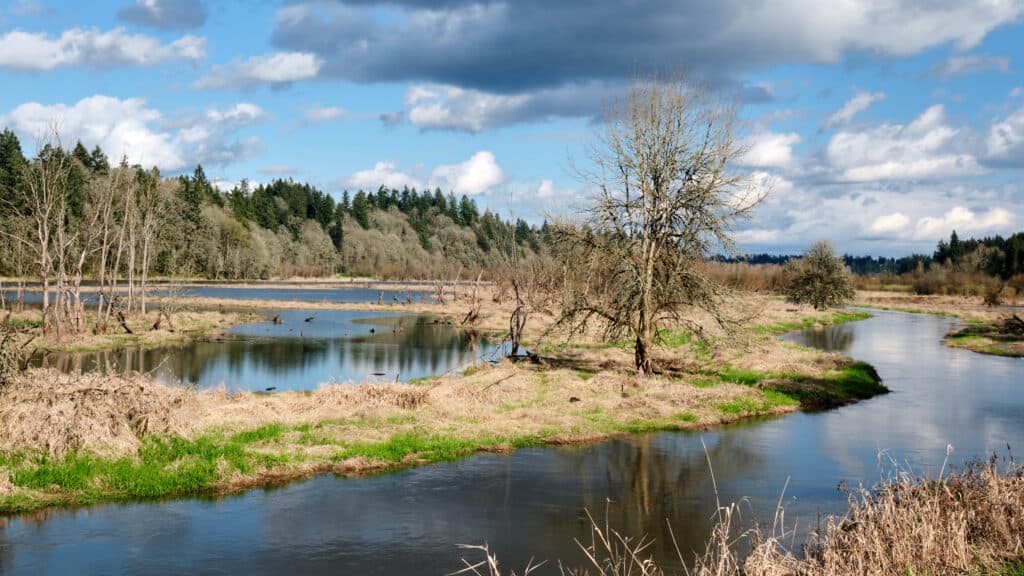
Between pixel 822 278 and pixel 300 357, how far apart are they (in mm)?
65973

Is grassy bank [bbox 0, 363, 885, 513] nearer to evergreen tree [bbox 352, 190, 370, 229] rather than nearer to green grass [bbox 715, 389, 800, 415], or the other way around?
green grass [bbox 715, 389, 800, 415]

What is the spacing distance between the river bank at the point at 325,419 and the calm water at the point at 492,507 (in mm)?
950

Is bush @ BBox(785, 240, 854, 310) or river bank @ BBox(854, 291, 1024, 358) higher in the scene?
bush @ BBox(785, 240, 854, 310)

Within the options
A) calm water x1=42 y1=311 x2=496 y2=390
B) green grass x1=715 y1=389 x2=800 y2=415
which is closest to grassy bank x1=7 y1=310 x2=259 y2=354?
calm water x1=42 y1=311 x2=496 y2=390

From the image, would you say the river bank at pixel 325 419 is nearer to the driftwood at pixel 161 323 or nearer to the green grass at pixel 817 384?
the green grass at pixel 817 384

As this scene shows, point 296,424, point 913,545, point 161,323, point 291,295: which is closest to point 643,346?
point 296,424

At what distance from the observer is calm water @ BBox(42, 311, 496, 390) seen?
3450 centimetres

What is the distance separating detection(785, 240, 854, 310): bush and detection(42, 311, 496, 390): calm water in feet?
154

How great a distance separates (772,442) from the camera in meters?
23.3

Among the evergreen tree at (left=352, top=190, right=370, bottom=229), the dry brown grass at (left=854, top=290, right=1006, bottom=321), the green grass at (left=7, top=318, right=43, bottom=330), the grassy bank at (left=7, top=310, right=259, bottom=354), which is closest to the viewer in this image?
the grassy bank at (left=7, top=310, right=259, bottom=354)

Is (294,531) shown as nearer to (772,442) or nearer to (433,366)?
(772,442)

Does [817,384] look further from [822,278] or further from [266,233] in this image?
[266,233]

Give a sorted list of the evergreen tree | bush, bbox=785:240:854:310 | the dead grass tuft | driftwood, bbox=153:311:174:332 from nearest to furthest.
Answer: the dead grass tuft < driftwood, bbox=153:311:174:332 < bush, bbox=785:240:854:310 < the evergreen tree

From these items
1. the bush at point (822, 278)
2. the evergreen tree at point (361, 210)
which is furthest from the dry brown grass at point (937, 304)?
the evergreen tree at point (361, 210)
